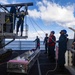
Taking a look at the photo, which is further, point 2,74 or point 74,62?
point 74,62

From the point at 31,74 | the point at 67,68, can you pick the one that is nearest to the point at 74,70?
the point at 67,68

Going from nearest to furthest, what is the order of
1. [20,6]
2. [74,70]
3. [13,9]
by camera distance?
1. [74,70]
2. [13,9]
3. [20,6]

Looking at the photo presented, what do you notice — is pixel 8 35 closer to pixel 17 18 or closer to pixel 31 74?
pixel 17 18

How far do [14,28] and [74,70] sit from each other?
4.40 m

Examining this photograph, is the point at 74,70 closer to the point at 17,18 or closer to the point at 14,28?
the point at 14,28

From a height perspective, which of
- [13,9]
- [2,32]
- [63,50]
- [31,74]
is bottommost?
[31,74]

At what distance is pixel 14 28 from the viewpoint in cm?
1327

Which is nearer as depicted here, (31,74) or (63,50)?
(31,74)

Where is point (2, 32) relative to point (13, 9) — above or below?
below

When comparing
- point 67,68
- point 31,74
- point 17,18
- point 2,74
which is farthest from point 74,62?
point 17,18

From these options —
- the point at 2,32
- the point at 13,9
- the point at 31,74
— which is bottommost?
the point at 31,74

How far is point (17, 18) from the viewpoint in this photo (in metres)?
14.3

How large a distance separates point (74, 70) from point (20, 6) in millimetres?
5969

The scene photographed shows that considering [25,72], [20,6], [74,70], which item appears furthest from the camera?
[20,6]
